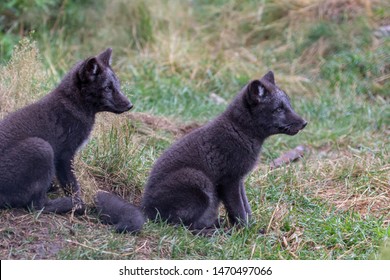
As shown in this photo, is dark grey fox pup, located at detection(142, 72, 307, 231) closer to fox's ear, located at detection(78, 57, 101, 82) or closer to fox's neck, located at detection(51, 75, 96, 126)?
fox's neck, located at detection(51, 75, 96, 126)

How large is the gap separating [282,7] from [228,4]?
1.12m

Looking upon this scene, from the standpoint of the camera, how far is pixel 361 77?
10883mm

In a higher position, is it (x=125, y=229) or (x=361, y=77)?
(x=125, y=229)

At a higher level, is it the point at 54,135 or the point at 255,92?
the point at 255,92

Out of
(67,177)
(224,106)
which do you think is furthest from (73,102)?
(224,106)

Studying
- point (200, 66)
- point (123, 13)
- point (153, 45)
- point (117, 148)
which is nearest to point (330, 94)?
point (200, 66)

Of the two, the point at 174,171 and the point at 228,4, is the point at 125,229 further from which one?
the point at 228,4

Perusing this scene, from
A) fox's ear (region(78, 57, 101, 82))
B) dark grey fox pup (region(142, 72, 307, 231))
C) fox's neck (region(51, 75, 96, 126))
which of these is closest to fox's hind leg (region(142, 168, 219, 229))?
dark grey fox pup (region(142, 72, 307, 231))

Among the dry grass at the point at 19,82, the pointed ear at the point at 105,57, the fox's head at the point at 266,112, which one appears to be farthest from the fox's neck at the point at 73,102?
the dry grass at the point at 19,82

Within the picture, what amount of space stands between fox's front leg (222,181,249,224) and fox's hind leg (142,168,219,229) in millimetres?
132

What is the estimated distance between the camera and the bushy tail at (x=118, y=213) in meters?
5.61

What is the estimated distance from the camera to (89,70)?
6039mm

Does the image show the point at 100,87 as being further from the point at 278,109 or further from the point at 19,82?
the point at 19,82

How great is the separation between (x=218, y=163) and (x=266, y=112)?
61 centimetres
